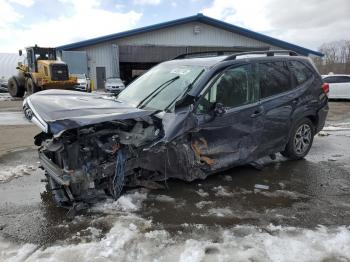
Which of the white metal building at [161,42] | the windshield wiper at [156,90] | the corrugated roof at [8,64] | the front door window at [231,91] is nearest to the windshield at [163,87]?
the windshield wiper at [156,90]

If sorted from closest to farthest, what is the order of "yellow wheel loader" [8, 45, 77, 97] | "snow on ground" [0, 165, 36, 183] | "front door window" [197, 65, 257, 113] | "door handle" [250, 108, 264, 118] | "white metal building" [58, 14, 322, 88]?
"front door window" [197, 65, 257, 113], "door handle" [250, 108, 264, 118], "snow on ground" [0, 165, 36, 183], "yellow wheel loader" [8, 45, 77, 97], "white metal building" [58, 14, 322, 88]

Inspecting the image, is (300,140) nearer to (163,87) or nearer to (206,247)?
(163,87)

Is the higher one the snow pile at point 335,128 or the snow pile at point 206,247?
the snow pile at point 335,128

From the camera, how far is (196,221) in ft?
13.4

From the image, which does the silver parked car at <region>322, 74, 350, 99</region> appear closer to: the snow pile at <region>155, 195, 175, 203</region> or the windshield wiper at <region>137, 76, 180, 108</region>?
the windshield wiper at <region>137, 76, 180, 108</region>

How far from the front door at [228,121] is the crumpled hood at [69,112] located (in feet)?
2.55

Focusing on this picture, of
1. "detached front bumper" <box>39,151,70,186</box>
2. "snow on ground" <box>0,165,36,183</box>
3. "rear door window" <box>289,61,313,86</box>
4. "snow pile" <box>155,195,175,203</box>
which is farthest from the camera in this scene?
"rear door window" <box>289,61,313,86</box>

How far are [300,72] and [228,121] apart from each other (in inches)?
82.1

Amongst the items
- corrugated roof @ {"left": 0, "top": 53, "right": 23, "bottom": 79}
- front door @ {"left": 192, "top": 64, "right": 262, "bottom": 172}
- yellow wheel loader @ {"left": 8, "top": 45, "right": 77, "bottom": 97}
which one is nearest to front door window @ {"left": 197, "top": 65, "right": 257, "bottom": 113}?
front door @ {"left": 192, "top": 64, "right": 262, "bottom": 172}

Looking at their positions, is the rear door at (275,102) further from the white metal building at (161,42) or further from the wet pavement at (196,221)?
the white metal building at (161,42)

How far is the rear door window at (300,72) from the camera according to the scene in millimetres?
6023

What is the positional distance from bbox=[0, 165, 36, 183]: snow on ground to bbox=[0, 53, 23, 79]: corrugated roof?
4240 cm

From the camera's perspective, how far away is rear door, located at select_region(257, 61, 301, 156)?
5430mm

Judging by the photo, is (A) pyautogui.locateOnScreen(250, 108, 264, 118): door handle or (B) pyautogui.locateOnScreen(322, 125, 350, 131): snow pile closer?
(A) pyautogui.locateOnScreen(250, 108, 264, 118): door handle
